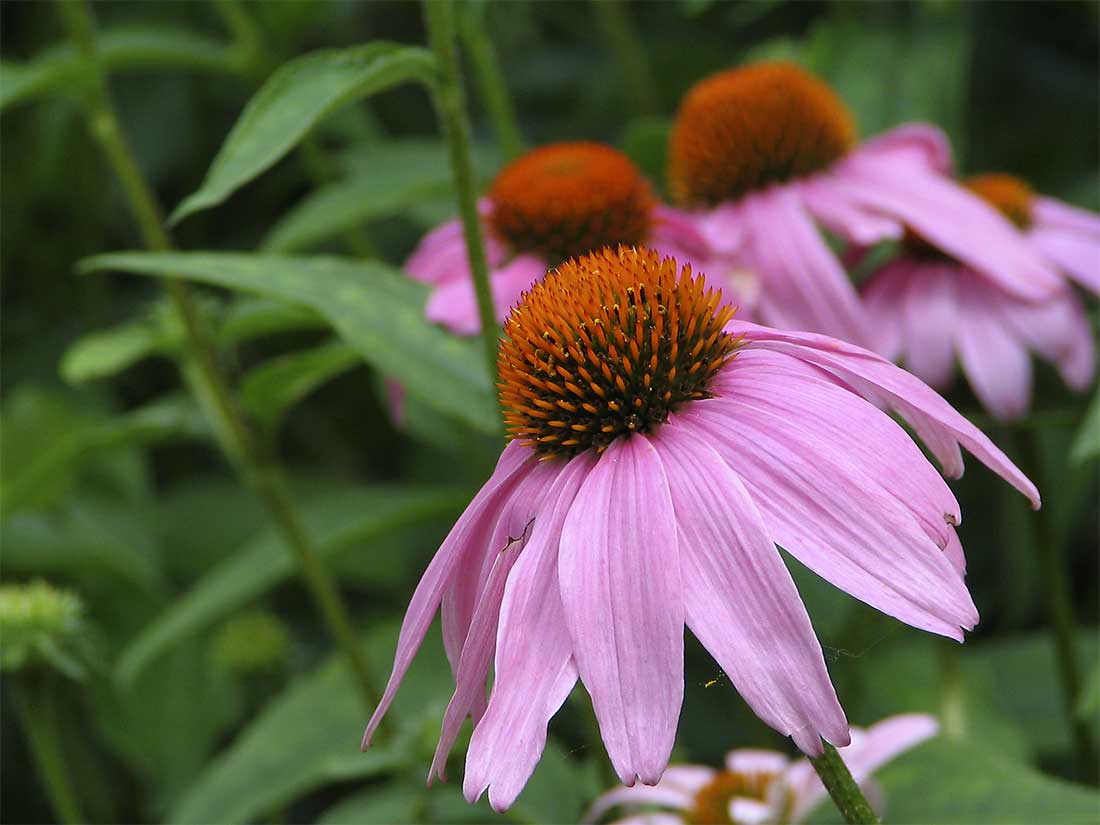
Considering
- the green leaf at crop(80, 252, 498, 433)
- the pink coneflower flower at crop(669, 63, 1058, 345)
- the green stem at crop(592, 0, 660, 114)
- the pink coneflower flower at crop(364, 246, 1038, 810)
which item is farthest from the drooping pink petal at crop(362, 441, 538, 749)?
the green stem at crop(592, 0, 660, 114)

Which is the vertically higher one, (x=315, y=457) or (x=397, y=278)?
(x=397, y=278)

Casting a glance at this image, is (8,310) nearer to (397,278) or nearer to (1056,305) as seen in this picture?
(397,278)

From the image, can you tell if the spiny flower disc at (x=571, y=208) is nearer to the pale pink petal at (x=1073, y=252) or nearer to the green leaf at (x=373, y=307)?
the green leaf at (x=373, y=307)

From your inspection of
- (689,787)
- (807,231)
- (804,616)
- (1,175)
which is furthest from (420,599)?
(1,175)

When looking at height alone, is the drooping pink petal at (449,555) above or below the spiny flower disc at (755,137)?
above

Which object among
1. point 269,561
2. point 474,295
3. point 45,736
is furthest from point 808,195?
point 45,736

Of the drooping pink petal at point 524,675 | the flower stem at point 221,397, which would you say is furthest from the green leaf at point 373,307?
the drooping pink petal at point 524,675
